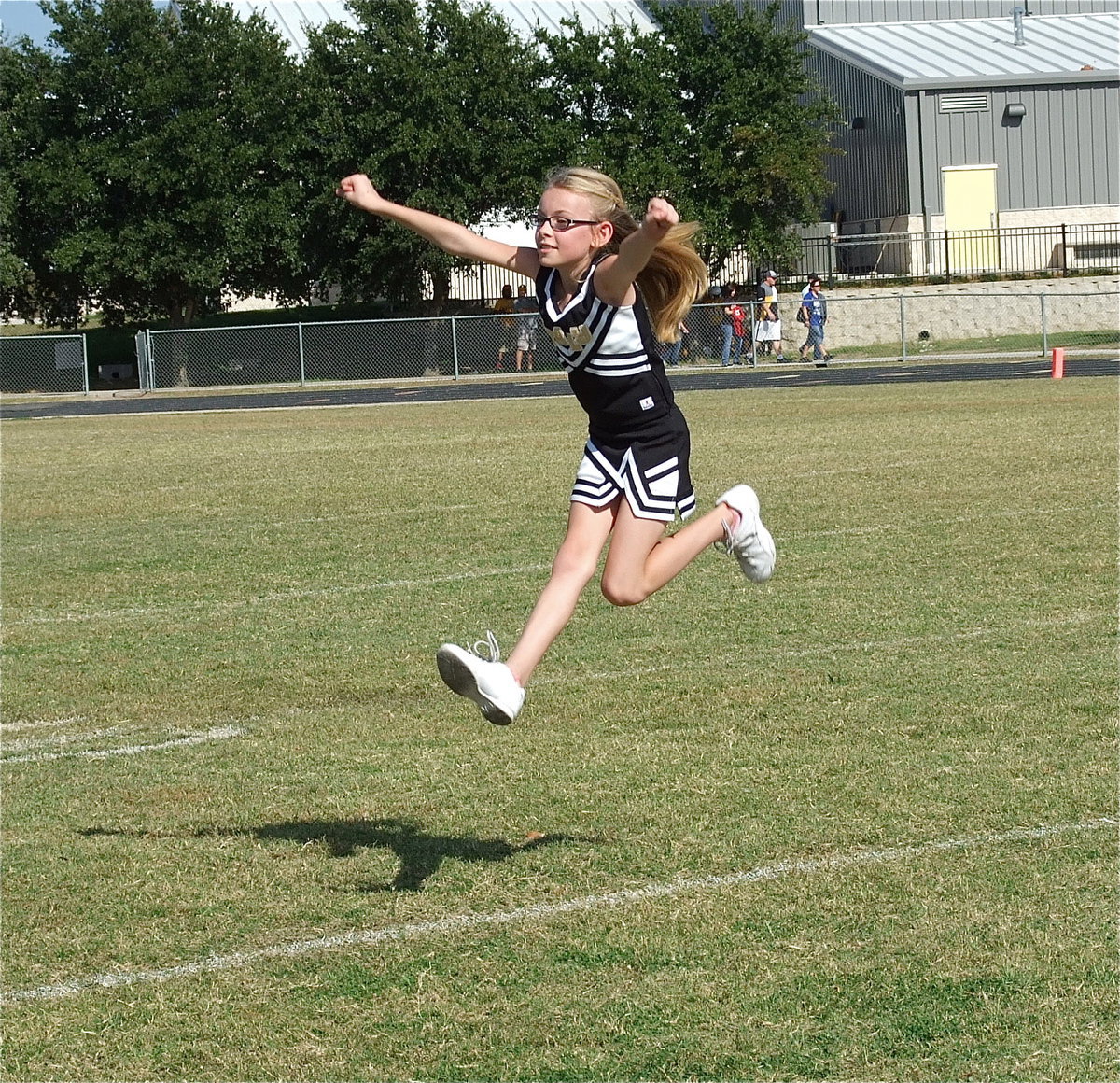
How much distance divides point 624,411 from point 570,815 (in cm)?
139

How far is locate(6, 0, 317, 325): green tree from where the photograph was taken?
3912 centimetres

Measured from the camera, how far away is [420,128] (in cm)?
3984

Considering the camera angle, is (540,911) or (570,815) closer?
(540,911)

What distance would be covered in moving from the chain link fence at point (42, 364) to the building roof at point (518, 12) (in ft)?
54.3

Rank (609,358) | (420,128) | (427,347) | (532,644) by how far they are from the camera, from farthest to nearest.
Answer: (420,128) → (427,347) → (609,358) → (532,644)

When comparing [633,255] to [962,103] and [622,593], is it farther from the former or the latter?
[962,103]

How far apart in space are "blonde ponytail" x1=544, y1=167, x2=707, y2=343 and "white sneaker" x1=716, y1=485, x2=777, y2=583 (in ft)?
2.55

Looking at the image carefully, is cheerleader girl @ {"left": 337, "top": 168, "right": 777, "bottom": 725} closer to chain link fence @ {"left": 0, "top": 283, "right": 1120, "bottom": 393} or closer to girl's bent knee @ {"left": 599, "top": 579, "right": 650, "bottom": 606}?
girl's bent knee @ {"left": 599, "top": 579, "right": 650, "bottom": 606}

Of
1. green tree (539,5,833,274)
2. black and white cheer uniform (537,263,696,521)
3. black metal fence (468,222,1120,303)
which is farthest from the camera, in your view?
black metal fence (468,222,1120,303)

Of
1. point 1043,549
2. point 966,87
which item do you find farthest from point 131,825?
point 966,87

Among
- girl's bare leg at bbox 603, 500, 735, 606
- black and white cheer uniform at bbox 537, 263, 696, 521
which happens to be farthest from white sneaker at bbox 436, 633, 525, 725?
black and white cheer uniform at bbox 537, 263, 696, 521

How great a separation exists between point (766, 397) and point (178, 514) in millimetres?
14408

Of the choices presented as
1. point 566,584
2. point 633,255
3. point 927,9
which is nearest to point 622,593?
point 566,584

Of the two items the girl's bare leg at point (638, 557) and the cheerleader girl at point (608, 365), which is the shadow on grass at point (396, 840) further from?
the girl's bare leg at point (638, 557)
